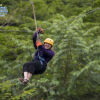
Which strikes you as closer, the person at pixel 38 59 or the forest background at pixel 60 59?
the person at pixel 38 59

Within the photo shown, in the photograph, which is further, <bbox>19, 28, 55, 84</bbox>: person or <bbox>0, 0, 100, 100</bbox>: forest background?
<bbox>0, 0, 100, 100</bbox>: forest background

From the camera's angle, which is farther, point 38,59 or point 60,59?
point 60,59

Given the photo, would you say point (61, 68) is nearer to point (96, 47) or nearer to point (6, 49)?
point (96, 47)

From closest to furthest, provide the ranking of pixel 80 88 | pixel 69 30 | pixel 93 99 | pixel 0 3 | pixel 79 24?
1. pixel 0 3
2. pixel 69 30
3. pixel 79 24
4. pixel 80 88
5. pixel 93 99

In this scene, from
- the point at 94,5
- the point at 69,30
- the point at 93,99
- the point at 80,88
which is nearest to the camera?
the point at 69,30

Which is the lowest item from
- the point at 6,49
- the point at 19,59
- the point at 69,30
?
the point at 19,59

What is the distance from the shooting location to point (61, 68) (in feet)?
30.2

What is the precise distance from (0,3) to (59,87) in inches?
191

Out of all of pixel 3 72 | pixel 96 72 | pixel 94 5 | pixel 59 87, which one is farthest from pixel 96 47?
pixel 3 72

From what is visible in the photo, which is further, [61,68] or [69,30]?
[61,68]

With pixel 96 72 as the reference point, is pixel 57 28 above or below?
above

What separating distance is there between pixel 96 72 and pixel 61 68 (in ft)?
5.16

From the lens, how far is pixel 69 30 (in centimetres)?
839

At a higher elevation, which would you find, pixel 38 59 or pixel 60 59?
pixel 38 59
